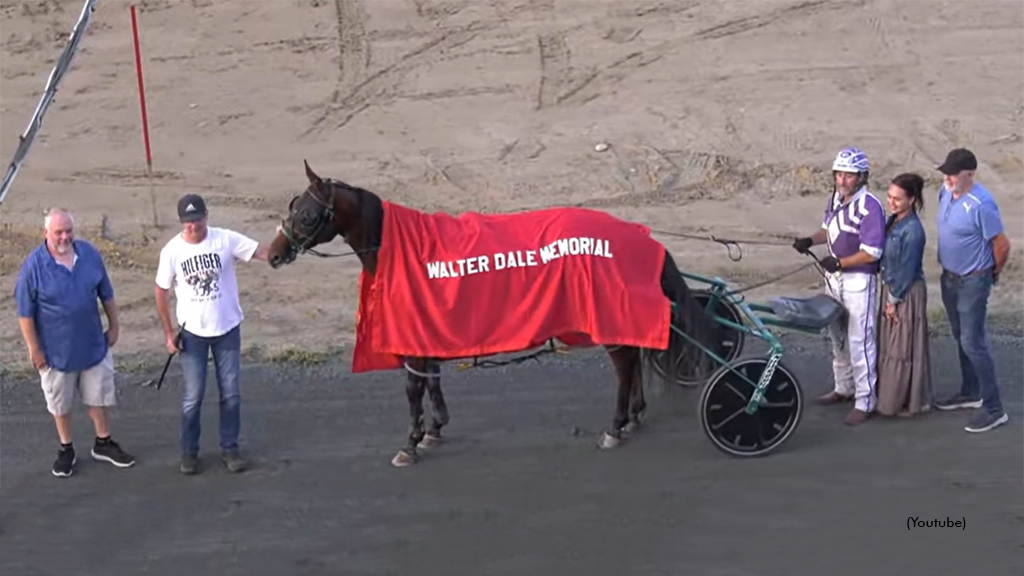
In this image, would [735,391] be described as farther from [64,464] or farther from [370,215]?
[64,464]

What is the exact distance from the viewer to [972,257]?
26.7 feet

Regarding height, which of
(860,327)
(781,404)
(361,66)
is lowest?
(781,404)

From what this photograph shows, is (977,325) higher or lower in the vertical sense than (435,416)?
higher

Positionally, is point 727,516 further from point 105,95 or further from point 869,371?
point 105,95

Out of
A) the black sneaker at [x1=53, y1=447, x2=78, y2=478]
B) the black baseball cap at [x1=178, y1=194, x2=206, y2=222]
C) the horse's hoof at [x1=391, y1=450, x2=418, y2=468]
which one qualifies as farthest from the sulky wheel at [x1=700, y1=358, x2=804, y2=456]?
the black sneaker at [x1=53, y1=447, x2=78, y2=478]

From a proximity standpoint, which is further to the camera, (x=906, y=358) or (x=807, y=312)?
(x=906, y=358)

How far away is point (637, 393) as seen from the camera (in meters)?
8.37

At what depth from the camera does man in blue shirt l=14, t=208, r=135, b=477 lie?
25.0ft

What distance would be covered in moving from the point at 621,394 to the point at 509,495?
1080 millimetres

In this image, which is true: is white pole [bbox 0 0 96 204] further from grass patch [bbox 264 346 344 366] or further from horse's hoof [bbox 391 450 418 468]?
horse's hoof [bbox 391 450 418 468]

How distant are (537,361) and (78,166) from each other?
7.01 m

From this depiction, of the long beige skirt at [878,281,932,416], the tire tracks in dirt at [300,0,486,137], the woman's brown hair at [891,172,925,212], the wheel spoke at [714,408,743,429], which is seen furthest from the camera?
the tire tracks in dirt at [300,0,486,137]

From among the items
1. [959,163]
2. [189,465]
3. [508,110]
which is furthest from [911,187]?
[508,110]

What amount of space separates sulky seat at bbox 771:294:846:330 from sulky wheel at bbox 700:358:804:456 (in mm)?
494
